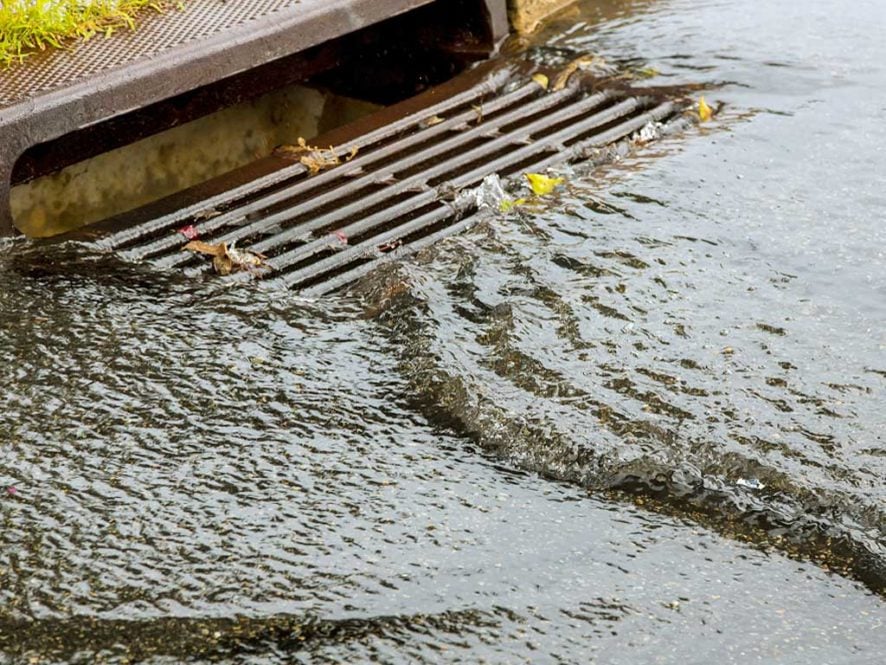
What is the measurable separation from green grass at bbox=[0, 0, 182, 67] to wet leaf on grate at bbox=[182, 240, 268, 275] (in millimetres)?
881

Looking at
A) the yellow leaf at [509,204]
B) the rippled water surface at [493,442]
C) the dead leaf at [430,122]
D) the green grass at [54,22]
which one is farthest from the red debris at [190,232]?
the dead leaf at [430,122]

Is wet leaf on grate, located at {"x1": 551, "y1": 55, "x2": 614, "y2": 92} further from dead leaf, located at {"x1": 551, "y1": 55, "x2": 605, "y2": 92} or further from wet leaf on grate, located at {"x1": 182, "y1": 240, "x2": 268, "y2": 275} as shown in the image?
wet leaf on grate, located at {"x1": 182, "y1": 240, "x2": 268, "y2": 275}

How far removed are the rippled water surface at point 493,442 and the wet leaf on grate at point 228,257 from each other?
0.47 feet

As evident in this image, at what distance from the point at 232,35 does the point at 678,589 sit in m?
2.59

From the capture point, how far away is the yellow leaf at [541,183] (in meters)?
4.18

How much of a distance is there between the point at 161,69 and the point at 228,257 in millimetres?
685

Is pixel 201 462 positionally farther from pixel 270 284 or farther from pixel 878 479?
Result: pixel 878 479

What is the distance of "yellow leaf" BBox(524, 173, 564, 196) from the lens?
Answer: 13.7 feet

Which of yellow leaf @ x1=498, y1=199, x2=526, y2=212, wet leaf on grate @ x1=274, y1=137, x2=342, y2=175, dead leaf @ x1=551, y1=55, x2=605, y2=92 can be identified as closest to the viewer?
yellow leaf @ x1=498, y1=199, x2=526, y2=212

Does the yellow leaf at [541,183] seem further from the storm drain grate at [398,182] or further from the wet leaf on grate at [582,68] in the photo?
the wet leaf on grate at [582,68]

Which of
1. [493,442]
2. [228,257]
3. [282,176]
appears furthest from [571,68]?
[493,442]

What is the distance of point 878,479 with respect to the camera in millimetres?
2713

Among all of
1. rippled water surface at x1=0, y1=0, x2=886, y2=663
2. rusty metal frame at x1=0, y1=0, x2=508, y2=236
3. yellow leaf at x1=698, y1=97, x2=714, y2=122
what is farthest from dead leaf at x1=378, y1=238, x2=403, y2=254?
yellow leaf at x1=698, y1=97, x2=714, y2=122

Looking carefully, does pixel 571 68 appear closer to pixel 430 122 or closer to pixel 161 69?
pixel 430 122
